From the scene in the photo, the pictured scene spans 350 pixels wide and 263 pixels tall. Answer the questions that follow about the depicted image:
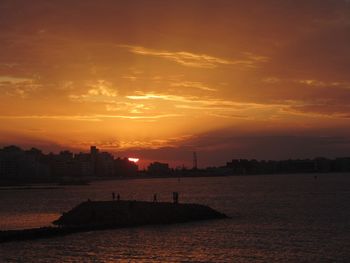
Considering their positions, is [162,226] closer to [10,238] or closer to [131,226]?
[131,226]

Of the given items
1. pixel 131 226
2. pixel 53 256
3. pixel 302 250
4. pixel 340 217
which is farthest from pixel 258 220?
pixel 53 256

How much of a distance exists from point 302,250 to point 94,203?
1219 inches

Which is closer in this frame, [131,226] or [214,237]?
[214,237]

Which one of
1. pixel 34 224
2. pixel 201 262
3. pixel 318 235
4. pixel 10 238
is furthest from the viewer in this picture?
pixel 34 224

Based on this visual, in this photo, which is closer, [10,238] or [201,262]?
[201,262]

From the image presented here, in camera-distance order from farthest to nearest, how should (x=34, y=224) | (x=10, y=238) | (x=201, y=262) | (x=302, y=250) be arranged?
(x=34, y=224)
(x=10, y=238)
(x=302, y=250)
(x=201, y=262)

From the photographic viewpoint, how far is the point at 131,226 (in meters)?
53.6

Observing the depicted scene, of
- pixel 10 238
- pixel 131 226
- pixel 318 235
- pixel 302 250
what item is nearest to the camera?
pixel 302 250

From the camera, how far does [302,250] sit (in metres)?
39.0

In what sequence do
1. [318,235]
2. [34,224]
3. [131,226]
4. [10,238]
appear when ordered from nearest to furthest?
[10,238] < [318,235] < [131,226] < [34,224]

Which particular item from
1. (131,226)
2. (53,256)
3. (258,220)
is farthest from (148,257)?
(258,220)

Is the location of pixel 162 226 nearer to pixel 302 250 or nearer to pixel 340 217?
pixel 302 250

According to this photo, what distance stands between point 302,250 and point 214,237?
8.94 metres

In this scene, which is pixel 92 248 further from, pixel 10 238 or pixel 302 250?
pixel 302 250
